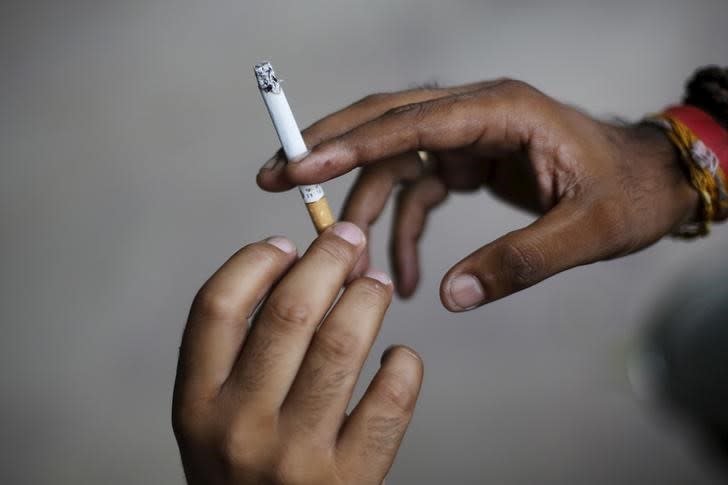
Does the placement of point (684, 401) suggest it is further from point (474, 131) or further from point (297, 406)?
point (297, 406)

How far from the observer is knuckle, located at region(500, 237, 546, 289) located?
0.79 meters

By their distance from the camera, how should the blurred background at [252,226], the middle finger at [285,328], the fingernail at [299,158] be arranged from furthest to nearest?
the blurred background at [252,226] → the fingernail at [299,158] → the middle finger at [285,328]

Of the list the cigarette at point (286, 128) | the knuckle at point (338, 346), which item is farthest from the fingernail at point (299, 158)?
the knuckle at point (338, 346)

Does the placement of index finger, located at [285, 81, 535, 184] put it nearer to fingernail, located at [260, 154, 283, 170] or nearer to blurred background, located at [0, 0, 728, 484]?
fingernail, located at [260, 154, 283, 170]

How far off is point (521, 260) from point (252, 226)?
126 centimetres

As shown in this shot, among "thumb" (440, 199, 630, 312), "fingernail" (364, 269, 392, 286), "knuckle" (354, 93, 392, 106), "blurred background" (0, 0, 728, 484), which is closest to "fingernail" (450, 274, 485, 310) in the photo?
"thumb" (440, 199, 630, 312)

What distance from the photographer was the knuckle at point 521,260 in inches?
31.0

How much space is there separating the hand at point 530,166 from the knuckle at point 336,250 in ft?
0.34

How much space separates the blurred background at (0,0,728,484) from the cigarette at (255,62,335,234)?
40.9 inches

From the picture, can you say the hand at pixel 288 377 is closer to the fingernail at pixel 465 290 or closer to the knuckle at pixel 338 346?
the knuckle at pixel 338 346

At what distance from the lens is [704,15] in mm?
2084

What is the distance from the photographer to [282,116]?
0.73 m

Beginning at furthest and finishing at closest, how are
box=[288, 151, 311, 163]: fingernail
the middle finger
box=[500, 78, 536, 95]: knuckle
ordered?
box=[500, 78, 536, 95]: knuckle
box=[288, 151, 311, 163]: fingernail
the middle finger

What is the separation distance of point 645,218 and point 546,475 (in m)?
0.97
